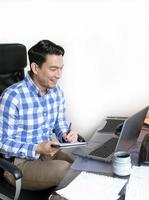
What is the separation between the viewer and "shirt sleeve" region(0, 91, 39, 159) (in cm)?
187

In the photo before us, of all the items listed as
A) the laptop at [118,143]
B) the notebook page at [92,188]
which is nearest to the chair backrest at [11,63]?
the laptop at [118,143]

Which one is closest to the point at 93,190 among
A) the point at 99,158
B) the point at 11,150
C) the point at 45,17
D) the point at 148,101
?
the point at 99,158

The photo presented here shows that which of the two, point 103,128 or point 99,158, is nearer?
point 99,158

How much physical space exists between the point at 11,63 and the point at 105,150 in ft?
2.55

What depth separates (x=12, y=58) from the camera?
6.68 feet

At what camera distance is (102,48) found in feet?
7.75

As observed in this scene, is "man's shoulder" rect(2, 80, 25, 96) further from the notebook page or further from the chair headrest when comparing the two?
the notebook page

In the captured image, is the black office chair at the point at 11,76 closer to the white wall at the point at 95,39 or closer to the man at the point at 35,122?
the man at the point at 35,122

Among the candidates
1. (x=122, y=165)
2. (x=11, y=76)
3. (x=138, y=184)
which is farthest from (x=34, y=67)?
(x=138, y=184)

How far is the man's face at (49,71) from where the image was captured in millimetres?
1926

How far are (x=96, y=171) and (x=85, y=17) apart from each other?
119 cm

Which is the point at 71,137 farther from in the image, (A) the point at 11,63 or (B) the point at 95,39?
(B) the point at 95,39

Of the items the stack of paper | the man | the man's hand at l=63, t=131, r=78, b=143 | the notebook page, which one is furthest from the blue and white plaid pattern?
the stack of paper

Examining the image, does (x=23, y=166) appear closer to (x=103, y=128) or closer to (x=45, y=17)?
(x=103, y=128)
